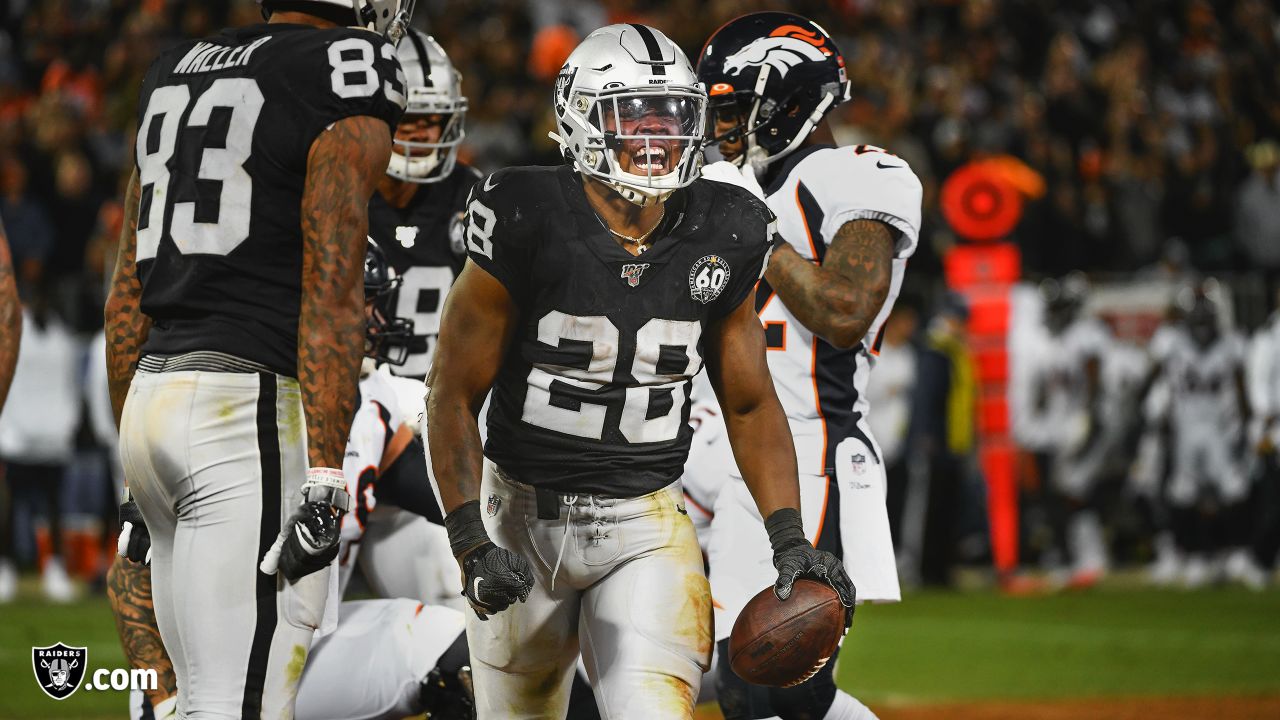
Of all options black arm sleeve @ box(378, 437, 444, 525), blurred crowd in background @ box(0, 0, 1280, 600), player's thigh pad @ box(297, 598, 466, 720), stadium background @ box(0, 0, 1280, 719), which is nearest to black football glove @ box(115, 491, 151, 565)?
player's thigh pad @ box(297, 598, 466, 720)

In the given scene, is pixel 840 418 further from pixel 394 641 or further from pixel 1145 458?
pixel 1145 458

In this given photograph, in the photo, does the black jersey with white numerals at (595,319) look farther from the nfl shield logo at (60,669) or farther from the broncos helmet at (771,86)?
the nfl shield logo at (60,669)

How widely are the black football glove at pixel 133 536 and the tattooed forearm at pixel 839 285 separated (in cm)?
172

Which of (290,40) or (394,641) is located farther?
(394,641)

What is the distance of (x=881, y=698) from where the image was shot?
26.8ft

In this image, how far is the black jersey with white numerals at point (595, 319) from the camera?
12.1 feet

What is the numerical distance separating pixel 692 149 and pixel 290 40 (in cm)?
90

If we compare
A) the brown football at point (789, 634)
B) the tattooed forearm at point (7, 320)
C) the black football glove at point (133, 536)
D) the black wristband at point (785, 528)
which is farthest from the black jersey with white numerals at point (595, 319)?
the tattooed forearm at point (7, 320)

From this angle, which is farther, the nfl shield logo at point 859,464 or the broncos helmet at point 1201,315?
the broncos helmet at point 1201,315

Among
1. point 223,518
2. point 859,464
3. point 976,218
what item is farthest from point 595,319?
point 976,218

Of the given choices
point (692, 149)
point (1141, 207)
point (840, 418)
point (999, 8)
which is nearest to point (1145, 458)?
point (1141, 207)

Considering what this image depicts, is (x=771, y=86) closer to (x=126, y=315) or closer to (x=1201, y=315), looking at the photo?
(x=126, y=315)

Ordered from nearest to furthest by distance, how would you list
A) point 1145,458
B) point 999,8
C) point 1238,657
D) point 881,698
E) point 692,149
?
1. point 692,149
2. point 881,698
3. point 1238,657
4. point 1145,458
5. point 999,8

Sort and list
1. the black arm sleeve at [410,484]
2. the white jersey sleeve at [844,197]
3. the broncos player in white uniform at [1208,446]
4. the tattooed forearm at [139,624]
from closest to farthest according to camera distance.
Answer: the tattooed forearm at [139,624] → the white jersey sleeve at [844,197] → the black arm sleeve at [410,484] → the broncos player in white uniform at [1208,446]
